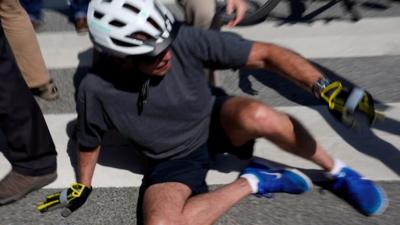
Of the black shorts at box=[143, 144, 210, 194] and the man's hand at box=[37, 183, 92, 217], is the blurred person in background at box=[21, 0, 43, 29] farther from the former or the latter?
the black shorts at box=[143, 144, 210, 194]

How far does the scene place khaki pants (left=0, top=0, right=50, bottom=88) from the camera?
3.84 m

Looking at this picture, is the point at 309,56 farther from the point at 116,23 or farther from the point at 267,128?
the point at 116,23

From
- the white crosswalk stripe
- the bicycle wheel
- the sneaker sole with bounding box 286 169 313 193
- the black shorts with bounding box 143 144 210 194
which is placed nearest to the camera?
the black shorts with bounding box 143 144 210 194

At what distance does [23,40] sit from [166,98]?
1529mm

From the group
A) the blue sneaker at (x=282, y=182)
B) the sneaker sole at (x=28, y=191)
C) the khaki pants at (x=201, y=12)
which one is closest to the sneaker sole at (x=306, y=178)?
the blue sneaker at (x=282, y=182)

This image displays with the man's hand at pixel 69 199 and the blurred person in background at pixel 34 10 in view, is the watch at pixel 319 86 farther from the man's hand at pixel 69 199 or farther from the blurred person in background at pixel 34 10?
the blurred person in background at pixel 34 10

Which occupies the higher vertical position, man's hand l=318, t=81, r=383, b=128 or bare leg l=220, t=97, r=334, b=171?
man's hand l=318, t=81, r=383, b=128

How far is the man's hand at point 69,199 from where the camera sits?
122 inches

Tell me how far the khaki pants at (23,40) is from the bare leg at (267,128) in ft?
5.29

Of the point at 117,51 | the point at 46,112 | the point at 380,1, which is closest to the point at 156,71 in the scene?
the point at 117,51

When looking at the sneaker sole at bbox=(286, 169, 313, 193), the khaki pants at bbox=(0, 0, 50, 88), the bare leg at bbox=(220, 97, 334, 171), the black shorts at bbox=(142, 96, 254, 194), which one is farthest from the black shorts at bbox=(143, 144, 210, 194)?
the khaki pants at bbox=(0, 0, 50, 88)

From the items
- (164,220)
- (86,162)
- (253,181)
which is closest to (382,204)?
(253,181)

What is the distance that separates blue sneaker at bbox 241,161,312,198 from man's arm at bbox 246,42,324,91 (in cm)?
59

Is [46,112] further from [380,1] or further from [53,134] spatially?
[380,1]
